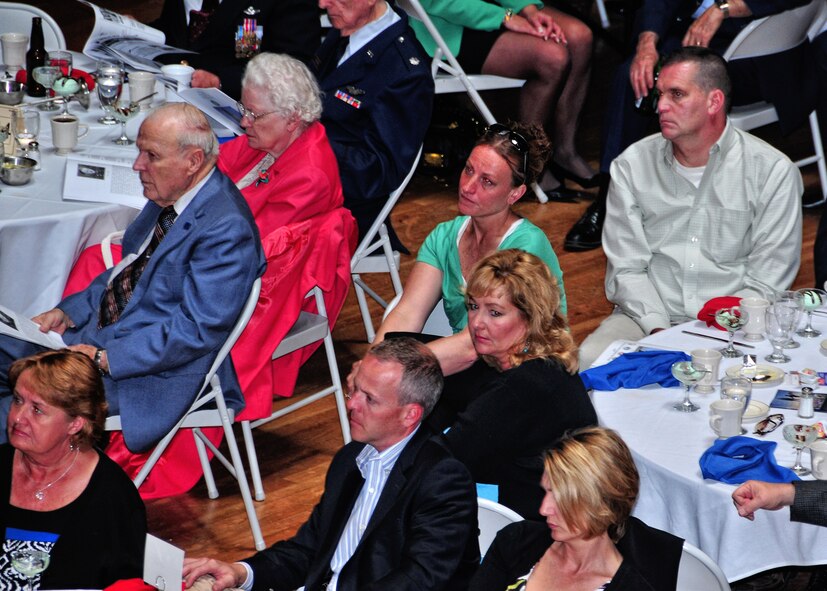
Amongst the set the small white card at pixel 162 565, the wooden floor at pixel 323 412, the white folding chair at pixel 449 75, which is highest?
the small white card at pixel 162 565

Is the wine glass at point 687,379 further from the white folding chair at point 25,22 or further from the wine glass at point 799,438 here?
the white folding chair at point 25,22

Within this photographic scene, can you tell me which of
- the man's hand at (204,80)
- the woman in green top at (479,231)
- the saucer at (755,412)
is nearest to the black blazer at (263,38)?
the man's hand at (204,80)

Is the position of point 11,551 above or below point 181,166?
below

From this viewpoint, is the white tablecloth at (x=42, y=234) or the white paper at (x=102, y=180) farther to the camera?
the white paper at (x=102, y=180)

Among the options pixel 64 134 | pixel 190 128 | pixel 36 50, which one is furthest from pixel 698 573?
pixel 36 50

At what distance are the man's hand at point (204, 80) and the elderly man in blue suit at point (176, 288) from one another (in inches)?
56.5

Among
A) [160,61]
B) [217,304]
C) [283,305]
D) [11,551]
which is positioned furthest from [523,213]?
[11,551]

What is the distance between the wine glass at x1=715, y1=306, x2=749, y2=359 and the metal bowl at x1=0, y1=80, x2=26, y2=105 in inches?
114

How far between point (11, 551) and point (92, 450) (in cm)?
32

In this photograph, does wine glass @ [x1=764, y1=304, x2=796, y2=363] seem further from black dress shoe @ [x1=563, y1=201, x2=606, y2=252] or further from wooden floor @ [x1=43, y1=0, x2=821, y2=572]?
black dress shoe @ [x1=563, y1=201, x2=606, y2=252]

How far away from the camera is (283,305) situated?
4328mm

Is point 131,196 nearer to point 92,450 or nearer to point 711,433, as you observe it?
point 92,450

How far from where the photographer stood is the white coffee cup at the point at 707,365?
3.57 m

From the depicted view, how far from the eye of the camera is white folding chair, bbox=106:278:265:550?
3.98 metres
